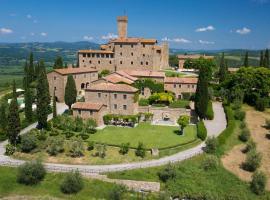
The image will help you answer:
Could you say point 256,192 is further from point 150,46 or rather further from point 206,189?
point 150,46

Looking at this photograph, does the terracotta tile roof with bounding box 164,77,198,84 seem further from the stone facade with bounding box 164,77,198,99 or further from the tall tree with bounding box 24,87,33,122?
the tall tree with bounding box 24,87,33,122

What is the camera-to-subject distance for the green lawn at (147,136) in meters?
42.3

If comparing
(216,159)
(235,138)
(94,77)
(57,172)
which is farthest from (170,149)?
(94,77)

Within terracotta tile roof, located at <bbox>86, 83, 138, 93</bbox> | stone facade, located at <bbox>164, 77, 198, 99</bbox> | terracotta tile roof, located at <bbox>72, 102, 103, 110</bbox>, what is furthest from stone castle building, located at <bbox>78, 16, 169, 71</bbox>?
terracotta tile roof, located at <bbox>72, 102, 103, 110</bbox>

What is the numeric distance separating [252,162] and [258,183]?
3.70 m

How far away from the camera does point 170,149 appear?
40.7 m

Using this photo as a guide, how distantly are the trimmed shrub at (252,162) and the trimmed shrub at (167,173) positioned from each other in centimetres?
969

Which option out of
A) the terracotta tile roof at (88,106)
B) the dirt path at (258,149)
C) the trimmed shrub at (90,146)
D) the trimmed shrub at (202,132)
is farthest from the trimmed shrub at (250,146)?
the terracotta tile roof at (88,106)

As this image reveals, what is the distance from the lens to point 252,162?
3822 cm

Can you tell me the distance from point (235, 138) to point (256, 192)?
1158 cm

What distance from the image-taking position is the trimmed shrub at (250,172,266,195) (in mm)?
34781

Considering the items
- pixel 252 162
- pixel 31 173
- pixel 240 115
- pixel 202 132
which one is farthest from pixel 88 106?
pixel 252 162

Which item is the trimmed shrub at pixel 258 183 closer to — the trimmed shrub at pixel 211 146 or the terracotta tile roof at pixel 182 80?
the trimmed shrub at pixel 211 146

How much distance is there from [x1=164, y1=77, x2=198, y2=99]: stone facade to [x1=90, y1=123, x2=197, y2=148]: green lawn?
48.3 feet
